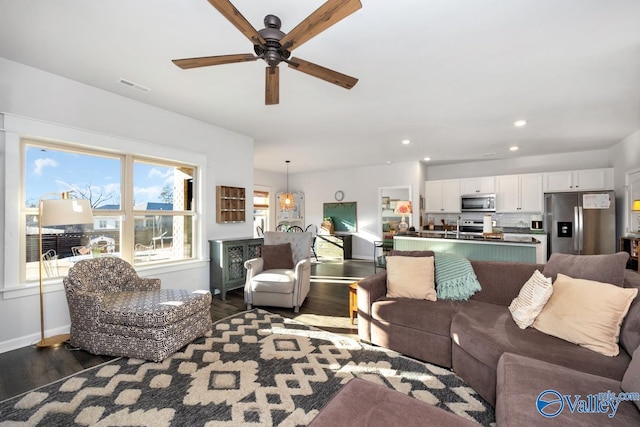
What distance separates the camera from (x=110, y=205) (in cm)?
328

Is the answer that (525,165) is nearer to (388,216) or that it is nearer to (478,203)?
(478,203)

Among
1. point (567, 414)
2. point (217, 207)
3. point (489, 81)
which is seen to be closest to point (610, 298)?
point (567, 414)

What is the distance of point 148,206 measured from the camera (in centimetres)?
366

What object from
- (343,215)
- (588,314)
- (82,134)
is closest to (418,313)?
(588,314)

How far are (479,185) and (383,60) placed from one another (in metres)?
5.24

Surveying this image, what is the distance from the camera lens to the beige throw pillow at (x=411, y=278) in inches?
102

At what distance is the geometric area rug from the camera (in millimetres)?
1675

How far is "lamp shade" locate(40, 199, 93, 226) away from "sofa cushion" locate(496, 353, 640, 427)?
→ 3371mm

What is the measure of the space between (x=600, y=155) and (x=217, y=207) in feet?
24.8

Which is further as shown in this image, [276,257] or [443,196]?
[443,196]

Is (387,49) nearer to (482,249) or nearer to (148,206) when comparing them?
(482,249)

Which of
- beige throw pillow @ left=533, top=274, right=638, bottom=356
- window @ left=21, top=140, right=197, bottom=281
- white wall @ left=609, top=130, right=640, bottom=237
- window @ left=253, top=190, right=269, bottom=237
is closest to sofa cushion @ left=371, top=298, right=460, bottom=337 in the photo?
beige throw pillow @ left=533, top=274, right=638, bottom=356

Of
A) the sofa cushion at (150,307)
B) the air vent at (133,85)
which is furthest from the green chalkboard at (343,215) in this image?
the air vent at (133,85)

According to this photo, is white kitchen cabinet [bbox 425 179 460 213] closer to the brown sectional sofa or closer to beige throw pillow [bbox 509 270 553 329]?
the brown sectional sofa
